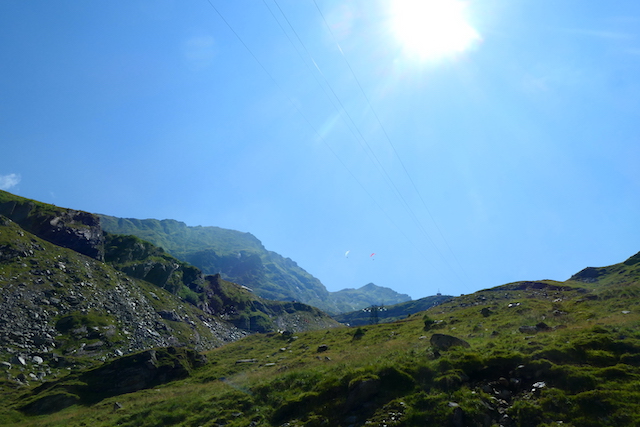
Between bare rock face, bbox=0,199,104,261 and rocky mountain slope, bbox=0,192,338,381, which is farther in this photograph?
bare rock face, bbox=0,199,104,261

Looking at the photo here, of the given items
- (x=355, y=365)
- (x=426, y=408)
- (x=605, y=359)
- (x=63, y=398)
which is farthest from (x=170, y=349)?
(x=605, y=359)

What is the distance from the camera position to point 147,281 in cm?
9550

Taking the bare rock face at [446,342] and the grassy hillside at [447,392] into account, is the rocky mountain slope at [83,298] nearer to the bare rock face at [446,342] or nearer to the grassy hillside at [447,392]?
the grassy hillside at [447,392]

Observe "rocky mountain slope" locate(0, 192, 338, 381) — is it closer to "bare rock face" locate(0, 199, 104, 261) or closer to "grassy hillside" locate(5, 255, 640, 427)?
"bare rock face" locate(0, 199, 104, 261)

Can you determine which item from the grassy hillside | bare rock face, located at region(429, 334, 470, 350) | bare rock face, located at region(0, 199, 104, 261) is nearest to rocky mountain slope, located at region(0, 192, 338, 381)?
bare rock face, located at region(0, 199, 104, 261)

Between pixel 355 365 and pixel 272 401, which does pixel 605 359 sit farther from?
pixel 272 401

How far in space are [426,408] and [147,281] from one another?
322 ft

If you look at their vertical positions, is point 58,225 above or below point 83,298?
above

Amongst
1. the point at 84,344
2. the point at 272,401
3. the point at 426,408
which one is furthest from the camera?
the point at 84,344

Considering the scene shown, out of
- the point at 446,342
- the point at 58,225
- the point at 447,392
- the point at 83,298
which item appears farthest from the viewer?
the point at 58,225

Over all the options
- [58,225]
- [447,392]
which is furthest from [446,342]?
[58,225]

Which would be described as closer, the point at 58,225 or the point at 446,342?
the point at 446,342

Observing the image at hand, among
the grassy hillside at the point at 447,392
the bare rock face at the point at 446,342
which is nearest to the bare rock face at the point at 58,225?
the grassy hillside at the point at 447,392

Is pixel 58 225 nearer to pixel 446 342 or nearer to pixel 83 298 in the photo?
pixel 83 298
